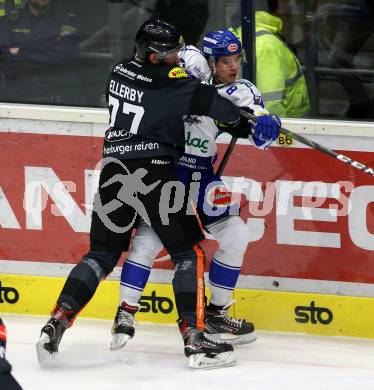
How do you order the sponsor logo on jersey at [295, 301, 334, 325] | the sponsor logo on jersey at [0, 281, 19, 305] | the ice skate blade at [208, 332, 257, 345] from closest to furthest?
the ice skate blade at [208, 332, 257, 345] → the sponsor logo on jersey at [295, 301, 334, 325] → the sponsor logo on jersey at [0, 281, 19, 305]

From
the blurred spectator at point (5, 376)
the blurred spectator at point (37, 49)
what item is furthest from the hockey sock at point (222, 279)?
the blurred spectator at point (5, 376)

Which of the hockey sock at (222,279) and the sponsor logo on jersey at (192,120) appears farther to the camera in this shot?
the hockey sock at (222,279)

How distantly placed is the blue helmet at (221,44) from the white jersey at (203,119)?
10 cm

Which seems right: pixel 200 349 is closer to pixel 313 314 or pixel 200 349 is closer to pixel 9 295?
pixel 313 314

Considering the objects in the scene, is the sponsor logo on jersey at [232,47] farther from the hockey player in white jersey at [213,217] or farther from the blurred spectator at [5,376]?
the blurred spectator at [5,376]

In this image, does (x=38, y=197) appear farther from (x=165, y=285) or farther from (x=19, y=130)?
(x=165, y=285)

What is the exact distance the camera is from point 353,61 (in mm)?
5227

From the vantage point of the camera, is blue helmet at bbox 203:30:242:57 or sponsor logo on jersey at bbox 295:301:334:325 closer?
blue helmet at bbox 203:30:242:57

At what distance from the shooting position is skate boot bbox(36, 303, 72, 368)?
4.83 metres

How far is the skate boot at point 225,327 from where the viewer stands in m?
5.29

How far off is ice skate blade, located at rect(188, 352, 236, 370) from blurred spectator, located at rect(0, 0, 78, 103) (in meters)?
1.44

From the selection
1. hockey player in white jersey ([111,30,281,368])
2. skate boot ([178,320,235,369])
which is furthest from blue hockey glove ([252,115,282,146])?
skate boot ([178,320,235,369])

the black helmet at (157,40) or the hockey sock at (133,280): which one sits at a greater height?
the black helmet at (157,40)

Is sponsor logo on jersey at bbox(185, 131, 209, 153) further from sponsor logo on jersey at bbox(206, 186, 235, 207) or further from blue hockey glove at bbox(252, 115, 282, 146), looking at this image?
blue hockey glove at bbox(252, 115, 282, 146)
